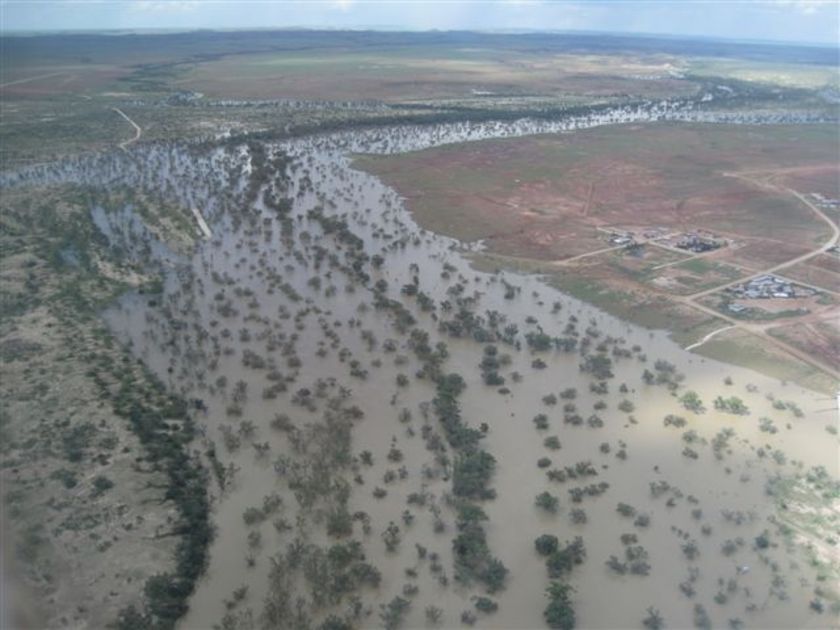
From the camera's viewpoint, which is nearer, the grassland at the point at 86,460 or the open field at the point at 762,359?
the grassland at the point at 86,460

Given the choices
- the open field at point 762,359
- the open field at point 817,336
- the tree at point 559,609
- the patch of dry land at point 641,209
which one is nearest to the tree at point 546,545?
the tree at point 559,609

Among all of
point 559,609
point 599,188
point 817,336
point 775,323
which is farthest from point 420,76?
point 559,609

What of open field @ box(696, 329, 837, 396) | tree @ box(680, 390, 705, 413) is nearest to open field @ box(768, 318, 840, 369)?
open field @ box(696, 329, 837, 396)

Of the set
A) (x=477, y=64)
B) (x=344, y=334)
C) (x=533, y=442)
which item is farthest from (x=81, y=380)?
(x=477, y=64)

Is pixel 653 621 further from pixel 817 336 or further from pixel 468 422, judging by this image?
pixel 817 336

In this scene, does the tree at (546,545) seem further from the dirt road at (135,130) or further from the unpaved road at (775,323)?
the dirt road at (135,130)

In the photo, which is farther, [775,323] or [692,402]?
[775,323]
